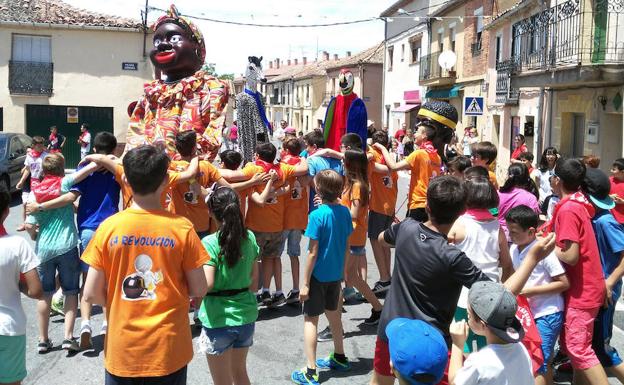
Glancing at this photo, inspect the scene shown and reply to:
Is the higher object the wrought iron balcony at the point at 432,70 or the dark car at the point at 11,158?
the wrought iron balcony at the point at 432,70

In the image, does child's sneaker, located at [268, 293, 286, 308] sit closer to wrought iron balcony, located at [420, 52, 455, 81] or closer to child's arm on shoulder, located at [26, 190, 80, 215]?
child's arm on shoulder, located at [26, 190, 80, 215]

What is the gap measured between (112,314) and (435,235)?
159 centimetres

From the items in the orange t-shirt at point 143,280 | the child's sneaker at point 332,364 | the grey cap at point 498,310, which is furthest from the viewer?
the child's sneaker at point 332,364

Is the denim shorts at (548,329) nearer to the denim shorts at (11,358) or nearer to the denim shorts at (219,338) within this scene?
the denim shorts at (219,338)

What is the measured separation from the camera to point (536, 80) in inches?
600

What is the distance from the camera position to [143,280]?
9.10ft

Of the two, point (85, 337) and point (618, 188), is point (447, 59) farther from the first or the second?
point (85, 337)

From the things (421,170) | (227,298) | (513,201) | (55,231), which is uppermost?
(421,170)

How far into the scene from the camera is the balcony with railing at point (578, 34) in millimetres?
12266

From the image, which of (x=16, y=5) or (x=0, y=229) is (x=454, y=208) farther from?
(x=16, y=5)

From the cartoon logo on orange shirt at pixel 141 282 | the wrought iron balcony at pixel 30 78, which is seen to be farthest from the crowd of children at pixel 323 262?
the wrought iron balcony at pixel 30 78

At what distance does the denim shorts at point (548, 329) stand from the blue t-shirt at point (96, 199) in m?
3.44

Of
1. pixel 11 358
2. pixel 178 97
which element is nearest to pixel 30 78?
pixel 178 97

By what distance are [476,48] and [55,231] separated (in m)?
21.0
